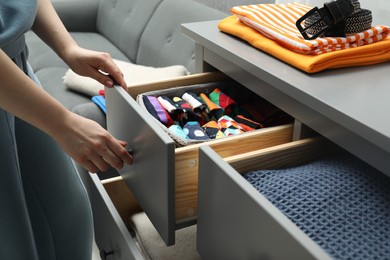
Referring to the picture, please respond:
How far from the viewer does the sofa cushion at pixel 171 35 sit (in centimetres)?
189

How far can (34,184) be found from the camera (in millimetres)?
953

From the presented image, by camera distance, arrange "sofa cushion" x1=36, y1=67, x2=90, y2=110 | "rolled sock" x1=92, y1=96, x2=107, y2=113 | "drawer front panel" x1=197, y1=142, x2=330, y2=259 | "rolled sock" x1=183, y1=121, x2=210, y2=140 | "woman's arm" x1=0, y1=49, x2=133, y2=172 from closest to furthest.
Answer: "drawer front panel" x1=197, y1=142, x2=330, y2=259 → "woman's arm" x1=0, y1=49, x2=133, y2=172 → "rolled sock" x1=183, y1=121, x2=210, y2=140 → "rolled sock" x1=92, y1=96, x2=107, y2=113 → "sofa cushion" x1=36, y1=67, x2=90, y2=110

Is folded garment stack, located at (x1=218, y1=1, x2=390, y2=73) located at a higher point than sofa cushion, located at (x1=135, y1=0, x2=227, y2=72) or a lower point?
higher

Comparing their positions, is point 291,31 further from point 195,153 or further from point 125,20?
point 125,20

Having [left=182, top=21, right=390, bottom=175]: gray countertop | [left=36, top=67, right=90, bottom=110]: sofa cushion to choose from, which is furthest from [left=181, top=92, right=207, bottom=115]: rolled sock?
[left=36, top=67, right=90, bottom=110]: sofa cushion

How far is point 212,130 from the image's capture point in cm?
97

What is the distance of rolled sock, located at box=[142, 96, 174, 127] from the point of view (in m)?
0.97

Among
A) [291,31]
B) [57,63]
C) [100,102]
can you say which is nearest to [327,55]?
[291,31]

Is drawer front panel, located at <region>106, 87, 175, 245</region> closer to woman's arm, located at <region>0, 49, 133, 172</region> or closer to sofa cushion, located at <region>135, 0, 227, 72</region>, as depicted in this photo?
woman's arm, located at <region>0, 49, 133, 172</region>

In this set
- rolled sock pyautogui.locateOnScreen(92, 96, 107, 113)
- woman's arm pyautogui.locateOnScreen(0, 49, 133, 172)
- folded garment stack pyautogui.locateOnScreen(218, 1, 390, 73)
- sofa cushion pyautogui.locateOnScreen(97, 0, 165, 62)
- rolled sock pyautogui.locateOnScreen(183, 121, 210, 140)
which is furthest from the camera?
sofa cushion pyautogui.locateOnScreen(97, 0, 165, 62)

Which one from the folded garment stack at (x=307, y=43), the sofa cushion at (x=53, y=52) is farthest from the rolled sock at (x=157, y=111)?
the sofa cushion at (x=53, y=52)

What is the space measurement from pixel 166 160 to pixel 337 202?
287 mm

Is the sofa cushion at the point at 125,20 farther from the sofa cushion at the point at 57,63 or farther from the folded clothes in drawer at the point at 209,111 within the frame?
the folded clothes in drawer at the point at 209,111

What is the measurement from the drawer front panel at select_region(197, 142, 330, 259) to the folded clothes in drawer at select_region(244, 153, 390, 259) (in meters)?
0.07
